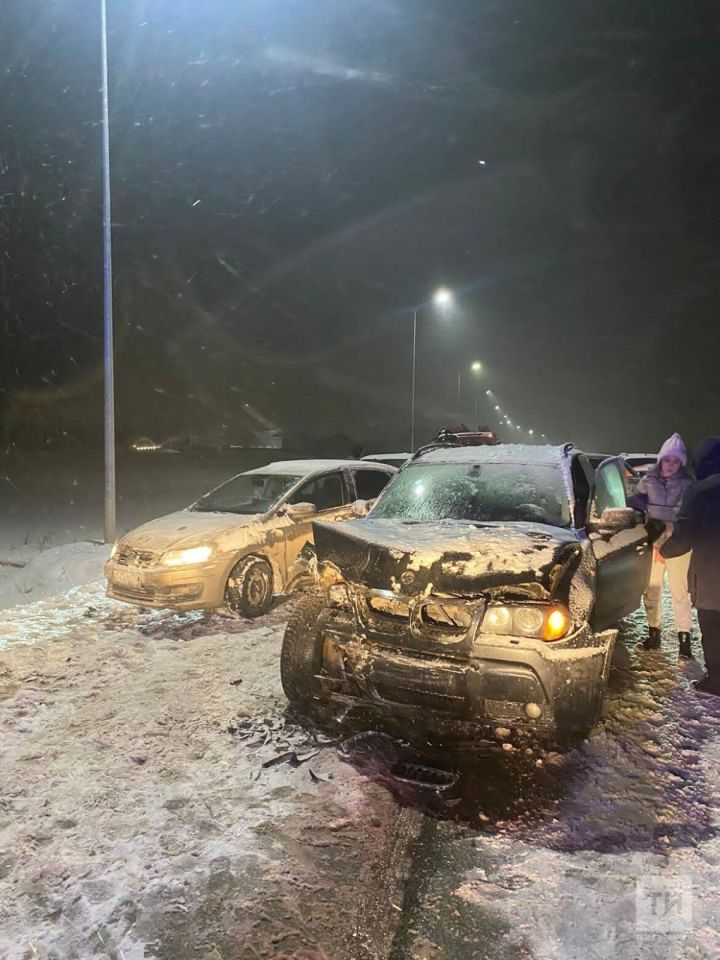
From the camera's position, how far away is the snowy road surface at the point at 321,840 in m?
2.50

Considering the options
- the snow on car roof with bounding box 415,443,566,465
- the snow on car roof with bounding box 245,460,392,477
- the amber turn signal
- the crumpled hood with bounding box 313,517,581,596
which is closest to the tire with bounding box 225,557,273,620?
the snow on car roof with bounding box 245,460,392,477

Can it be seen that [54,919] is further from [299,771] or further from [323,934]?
[299,771]

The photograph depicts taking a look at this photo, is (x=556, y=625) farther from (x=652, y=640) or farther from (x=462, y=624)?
(x=652, y=640)

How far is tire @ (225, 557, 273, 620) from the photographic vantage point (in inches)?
266

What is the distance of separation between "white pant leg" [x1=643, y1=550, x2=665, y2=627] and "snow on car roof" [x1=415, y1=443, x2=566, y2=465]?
1485mm

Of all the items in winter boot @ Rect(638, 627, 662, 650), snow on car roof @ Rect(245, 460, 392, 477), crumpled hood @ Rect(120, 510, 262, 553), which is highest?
snow on car roof @ Rect(245, 460, 392, 477)

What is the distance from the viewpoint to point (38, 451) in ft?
127

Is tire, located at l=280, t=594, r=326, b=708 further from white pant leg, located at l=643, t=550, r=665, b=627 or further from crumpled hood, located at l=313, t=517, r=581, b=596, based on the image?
Result: white pant leg, located at l=643, t=550, r=665, b=627

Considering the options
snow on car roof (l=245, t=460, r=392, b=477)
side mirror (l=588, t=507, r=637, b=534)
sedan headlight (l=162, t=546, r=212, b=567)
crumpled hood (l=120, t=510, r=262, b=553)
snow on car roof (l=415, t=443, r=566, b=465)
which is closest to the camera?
side mirror (l=588, t=507, r=637, b=534)

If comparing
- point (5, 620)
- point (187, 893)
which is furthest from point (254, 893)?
point (5, 620)

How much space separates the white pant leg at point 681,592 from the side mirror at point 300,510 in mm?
3609

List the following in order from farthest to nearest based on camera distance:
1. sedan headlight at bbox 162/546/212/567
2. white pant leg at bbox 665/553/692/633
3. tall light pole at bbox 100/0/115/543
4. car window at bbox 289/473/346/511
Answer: tall light pole at bbox 100/0/115/543
car window at bbox 289/473/346/511
sedan headlight at bbox 162/546/212/567
white pant leg at bbox 665/553/692/633

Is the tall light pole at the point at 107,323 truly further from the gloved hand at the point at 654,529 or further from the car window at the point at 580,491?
the gloved hand at the point at 654,529

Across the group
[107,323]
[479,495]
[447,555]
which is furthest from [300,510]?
[107,323]
